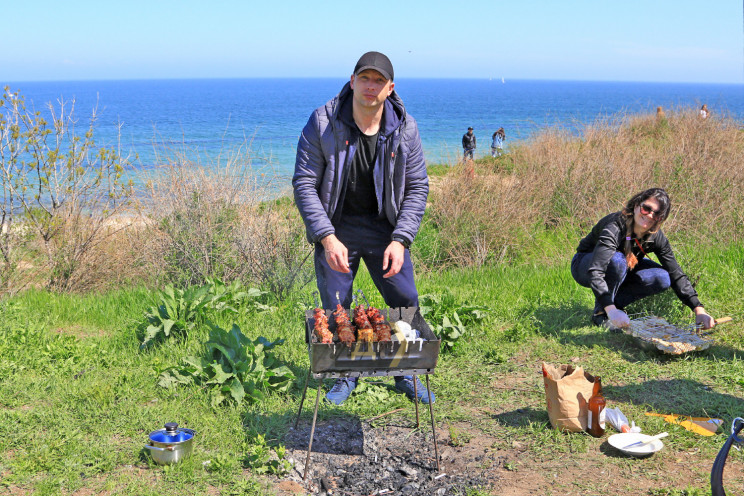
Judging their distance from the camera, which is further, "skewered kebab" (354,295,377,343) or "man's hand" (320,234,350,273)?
"man's hand" (320,234,350,273)

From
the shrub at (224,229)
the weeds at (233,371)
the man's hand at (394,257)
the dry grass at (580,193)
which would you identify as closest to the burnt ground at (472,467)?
the weeds at (233,371)

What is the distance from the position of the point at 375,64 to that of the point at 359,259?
1.20 metres

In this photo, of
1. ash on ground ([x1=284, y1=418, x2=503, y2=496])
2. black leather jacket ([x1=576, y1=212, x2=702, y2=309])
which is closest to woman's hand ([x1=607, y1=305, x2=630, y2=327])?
black leather jacket ([x1=576, y1=212, x2=702, y2=309])

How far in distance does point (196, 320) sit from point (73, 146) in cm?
323

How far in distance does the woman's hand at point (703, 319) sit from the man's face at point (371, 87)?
3.09m

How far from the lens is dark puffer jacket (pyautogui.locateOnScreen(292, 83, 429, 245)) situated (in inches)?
148

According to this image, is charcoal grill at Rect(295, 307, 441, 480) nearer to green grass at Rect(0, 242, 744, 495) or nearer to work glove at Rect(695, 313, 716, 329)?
green grass at Rect(0, 242, 744, 495)

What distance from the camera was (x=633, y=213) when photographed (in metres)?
5.28

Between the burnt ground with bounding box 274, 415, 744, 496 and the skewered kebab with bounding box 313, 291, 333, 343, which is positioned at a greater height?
the skewered kebab with bounding box 313, 291, 333, 343

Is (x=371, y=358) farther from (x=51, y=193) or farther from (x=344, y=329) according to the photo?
(x=51, y=193)

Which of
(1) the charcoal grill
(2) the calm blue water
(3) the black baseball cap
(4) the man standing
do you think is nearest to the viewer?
(1) the charcoal grill

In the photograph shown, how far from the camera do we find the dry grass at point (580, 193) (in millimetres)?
8984

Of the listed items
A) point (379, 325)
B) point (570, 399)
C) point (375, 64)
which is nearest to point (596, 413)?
point (570, 399)

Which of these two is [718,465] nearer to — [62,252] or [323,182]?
[323,182]
